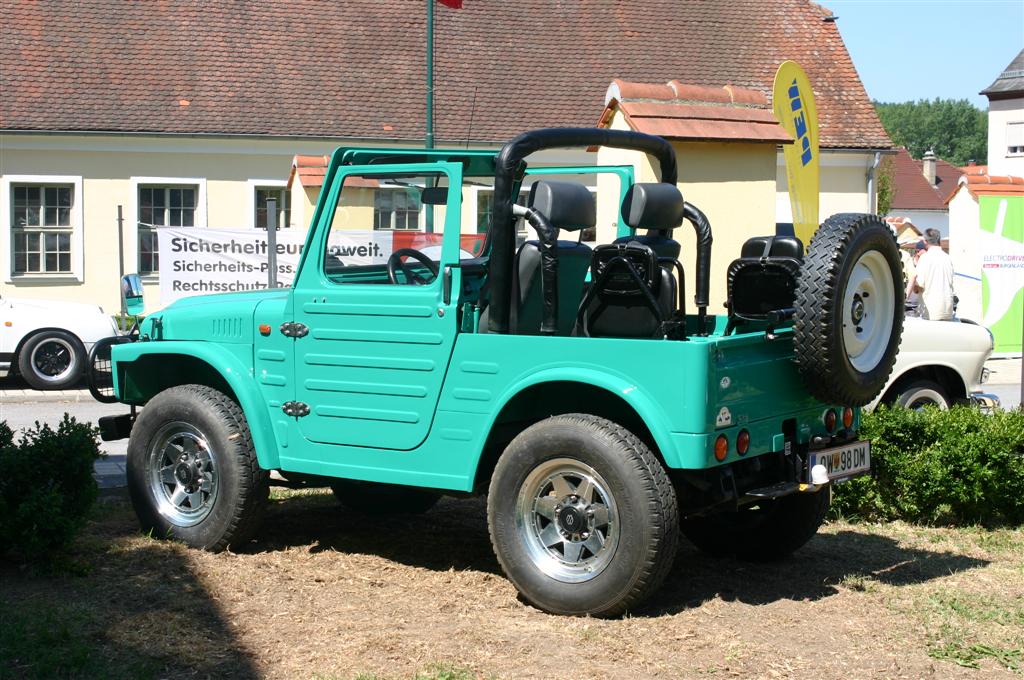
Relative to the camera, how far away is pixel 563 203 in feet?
19.8

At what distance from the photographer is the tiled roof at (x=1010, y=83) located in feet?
194

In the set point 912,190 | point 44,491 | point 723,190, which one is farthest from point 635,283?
point 912,190

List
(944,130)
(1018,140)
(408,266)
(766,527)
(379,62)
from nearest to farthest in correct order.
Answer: (408,266) < (766,527) < (379,62) < (1018,140) < (944,130)

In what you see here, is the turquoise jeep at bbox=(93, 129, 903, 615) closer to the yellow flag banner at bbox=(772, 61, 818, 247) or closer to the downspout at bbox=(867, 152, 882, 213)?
the yellow flag banner at bbox=(772, 61, 818, 247)

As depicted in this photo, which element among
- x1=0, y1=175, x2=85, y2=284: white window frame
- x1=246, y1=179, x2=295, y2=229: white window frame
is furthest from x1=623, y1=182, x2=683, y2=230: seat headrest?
x1=0, y1=175, x2=85, y2=284: white window frame

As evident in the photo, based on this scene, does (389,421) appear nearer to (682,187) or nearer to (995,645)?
(995,645)

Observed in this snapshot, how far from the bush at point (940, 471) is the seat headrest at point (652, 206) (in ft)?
7.54

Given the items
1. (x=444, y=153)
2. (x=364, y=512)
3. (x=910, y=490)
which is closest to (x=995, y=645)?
(x=910, y=490)

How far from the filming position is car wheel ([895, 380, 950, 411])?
33.1 feet

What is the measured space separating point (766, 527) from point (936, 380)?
161 inches

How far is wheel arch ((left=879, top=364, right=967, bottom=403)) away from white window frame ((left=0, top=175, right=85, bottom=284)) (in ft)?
64.9

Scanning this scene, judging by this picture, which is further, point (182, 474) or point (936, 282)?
point (936, 282)

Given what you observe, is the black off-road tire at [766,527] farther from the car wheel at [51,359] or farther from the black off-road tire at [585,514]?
the car wheel at [51,359]

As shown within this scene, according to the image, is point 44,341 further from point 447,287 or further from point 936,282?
point 447,287
